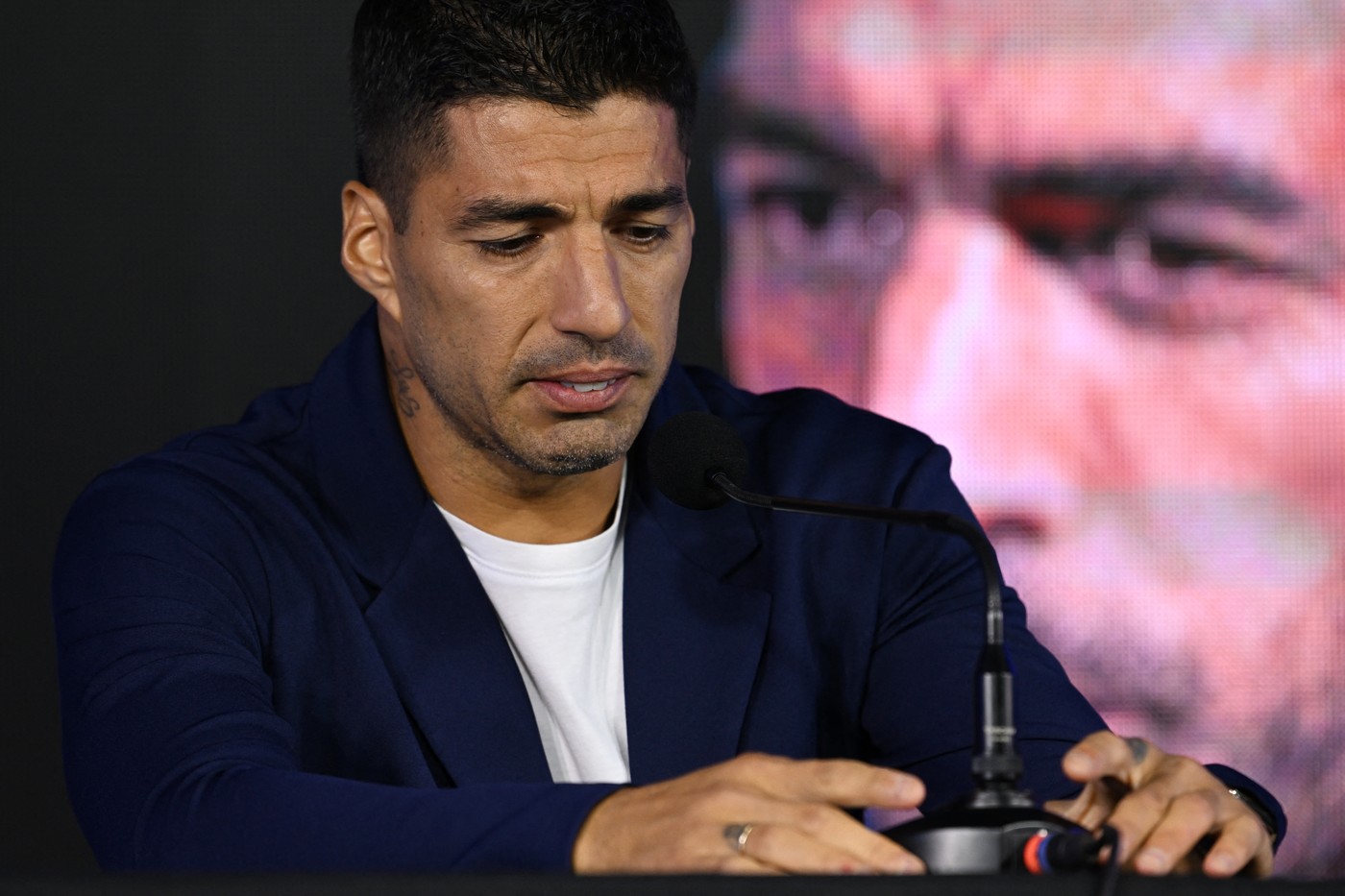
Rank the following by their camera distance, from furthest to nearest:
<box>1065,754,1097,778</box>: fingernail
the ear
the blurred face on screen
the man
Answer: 1. the blurred face on screen
2. the ear
3. the man
4. <box>1065,754,1097,778</box>: fingernail

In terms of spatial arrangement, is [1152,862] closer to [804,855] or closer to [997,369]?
[804,855]

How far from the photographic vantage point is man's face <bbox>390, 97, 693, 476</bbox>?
1579 millimetres

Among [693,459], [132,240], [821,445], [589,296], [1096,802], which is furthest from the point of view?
[132,240]

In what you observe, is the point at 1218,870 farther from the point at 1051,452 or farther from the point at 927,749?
the point at 1051,452

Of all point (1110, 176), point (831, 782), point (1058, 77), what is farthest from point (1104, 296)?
point (831, 782)

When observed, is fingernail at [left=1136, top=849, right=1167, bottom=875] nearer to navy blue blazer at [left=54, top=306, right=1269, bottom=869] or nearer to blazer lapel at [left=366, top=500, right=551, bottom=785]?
navy blue blazer at [left=54, top=306, right=1269, bottom=869]

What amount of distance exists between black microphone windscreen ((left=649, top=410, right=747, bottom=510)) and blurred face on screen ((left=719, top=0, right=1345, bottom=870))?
106cm

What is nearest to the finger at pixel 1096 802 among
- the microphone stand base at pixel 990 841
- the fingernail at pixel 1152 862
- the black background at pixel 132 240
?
the fingernail at pixel 1152 862

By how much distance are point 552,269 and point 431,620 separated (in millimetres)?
358

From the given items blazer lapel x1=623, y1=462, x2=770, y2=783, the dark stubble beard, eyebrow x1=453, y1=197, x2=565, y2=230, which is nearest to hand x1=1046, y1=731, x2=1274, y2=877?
blazer lapel x1=623, y1=462, x2=770, y2=783

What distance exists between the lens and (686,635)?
5.57 feet

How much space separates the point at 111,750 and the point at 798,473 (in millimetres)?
787

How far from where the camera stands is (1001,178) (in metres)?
2.48

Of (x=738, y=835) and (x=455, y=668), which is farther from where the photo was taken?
(x=455, y=668)
